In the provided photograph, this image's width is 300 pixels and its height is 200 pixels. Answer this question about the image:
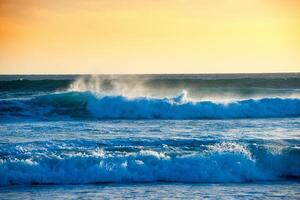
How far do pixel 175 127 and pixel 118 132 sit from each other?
274 centimetres

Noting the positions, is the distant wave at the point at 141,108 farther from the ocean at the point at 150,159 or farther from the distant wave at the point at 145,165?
the distant wave at the point at 145,165

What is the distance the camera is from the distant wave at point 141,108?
26859 mm

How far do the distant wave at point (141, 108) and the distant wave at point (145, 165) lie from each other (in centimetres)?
1101

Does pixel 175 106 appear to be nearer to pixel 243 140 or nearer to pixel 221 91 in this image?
pixel 243 140

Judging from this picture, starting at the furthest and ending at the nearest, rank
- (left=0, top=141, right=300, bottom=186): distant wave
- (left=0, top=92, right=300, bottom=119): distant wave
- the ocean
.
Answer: (left=0, top=92, right=300, bottom=119): distant wave
(left=0, top=141, right=300, bottom=186): distant wave
the ocean

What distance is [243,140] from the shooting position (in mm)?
17156

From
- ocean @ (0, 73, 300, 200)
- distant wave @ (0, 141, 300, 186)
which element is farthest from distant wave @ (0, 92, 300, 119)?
distant wave @ (0, 141, 300, 186)

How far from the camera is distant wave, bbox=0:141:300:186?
13797mm

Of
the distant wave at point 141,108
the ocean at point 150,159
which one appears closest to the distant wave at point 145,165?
the ocean at point 150,159

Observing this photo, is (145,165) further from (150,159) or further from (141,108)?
(141,108)

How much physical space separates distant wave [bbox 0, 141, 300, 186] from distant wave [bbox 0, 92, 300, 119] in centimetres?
1101

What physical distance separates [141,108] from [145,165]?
13.6 metres

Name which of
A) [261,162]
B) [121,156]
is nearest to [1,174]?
[121,156]

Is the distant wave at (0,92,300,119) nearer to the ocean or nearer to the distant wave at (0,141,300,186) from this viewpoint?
the ocean
